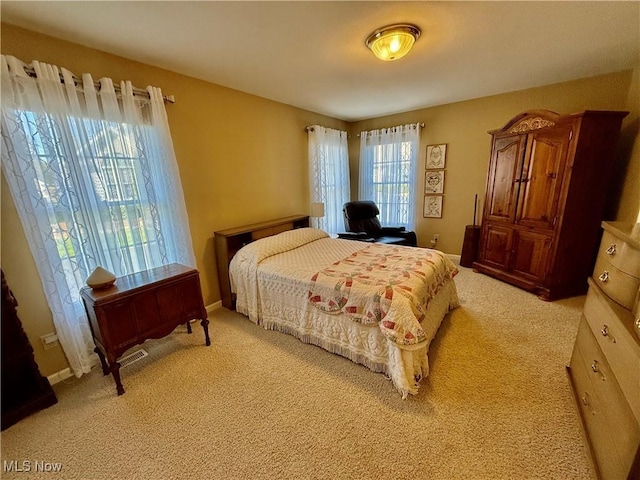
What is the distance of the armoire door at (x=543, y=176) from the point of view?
2.57 m

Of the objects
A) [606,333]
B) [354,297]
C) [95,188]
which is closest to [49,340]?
[95,188]

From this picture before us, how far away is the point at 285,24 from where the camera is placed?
170cm

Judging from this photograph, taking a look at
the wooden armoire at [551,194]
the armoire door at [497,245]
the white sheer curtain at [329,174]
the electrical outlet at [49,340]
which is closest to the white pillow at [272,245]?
the white sheer curtain at [329,174]

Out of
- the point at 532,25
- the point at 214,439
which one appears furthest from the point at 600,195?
the point at 214,439

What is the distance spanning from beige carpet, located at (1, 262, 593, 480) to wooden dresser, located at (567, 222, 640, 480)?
20 cm

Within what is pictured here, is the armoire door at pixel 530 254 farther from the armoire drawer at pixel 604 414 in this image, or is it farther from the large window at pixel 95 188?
the large window at pixel 95 188

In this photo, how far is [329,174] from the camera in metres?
4.25

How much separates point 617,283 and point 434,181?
3052 millimetres

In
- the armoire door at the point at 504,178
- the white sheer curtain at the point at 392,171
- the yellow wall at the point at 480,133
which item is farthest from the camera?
the white sheer curtain at the point at 392,171

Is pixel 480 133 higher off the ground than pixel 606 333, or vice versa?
pixel 480 133

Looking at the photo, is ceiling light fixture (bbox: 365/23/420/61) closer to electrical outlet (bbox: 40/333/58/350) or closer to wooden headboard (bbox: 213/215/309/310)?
wooden headboard (bbox: 213/215/309/310)

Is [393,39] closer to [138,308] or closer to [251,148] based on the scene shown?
[251,148]
